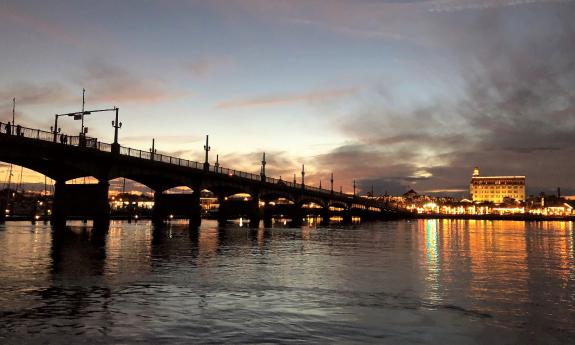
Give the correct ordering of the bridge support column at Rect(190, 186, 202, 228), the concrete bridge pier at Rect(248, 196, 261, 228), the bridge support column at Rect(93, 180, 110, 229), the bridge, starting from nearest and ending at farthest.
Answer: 1. the bridge
2. the bridge support column at Rect(93, 180, 110, 229)
3. the bridge support column at Rect(190, 186, 202, 228)
4. the concrete bridge pier at Rect(248, 196, 261, 228)

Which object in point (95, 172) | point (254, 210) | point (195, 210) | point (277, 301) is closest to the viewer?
point (277, 301)

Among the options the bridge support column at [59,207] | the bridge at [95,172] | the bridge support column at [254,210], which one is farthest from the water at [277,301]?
the bridge support column at [254,210]

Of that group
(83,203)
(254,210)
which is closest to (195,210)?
(83,203)

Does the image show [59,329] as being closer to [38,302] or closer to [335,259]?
[38,302]

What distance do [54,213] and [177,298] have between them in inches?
2394

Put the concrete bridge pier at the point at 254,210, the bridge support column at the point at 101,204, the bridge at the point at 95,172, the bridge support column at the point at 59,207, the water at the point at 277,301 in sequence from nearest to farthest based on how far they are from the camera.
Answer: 1. the water at the point at 277,301
2. the bridge at the point at 95,172
3. the bridge support column at the point at 101,204
4. the bridge support column at the point at 59,207
5. the concrete bridge pier at the point at 254,210

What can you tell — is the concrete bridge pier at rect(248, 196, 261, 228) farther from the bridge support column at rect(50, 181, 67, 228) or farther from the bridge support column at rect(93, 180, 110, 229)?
the bridge support column at rect(50, 181, 67, 228)

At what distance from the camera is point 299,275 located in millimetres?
27672

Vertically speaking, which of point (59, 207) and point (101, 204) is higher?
point (101, 204)

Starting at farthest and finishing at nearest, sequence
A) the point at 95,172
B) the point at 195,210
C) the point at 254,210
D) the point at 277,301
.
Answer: the point at 254,210 → the point at 195,210 → the point at 95,172 → the point at 277,301

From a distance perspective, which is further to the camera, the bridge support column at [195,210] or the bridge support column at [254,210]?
the bridge support column at [254,210]

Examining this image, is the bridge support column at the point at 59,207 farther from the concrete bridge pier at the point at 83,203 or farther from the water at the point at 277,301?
the water at the point at 277,301

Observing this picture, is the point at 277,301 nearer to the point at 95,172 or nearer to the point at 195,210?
the point at 95,172

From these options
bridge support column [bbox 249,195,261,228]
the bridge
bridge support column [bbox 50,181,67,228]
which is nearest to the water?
the bridge
